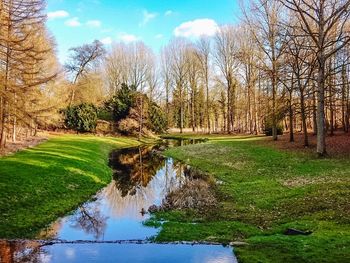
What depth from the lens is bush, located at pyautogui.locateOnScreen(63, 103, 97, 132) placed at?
59.0 metres

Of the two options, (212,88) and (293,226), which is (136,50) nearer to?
(212,88)

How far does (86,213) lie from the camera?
17156mm

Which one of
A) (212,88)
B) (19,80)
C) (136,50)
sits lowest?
(19,80)

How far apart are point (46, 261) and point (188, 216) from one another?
21.3 feet

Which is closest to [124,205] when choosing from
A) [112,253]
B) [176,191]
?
[176,191]

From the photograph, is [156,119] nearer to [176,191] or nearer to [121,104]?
[121,104]

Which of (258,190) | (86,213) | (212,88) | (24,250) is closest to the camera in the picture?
(24,250)

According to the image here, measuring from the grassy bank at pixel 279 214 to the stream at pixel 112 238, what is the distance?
849 millimetres

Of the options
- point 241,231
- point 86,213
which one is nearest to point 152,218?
point 86,213

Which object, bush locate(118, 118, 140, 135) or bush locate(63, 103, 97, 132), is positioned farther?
bush locate(118, 118, 140, 135)

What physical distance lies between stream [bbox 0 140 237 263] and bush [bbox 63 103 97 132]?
36222 mm

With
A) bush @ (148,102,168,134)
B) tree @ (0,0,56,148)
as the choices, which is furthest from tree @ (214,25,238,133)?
tree @ (0,0,56,148)

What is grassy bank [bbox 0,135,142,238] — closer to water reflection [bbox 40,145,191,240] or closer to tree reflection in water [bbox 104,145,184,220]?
water reflection [bbox 40,145,191,240]

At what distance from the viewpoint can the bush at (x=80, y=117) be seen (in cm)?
5897
